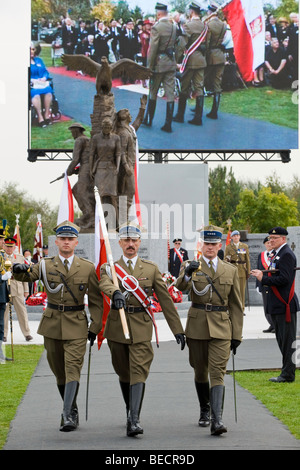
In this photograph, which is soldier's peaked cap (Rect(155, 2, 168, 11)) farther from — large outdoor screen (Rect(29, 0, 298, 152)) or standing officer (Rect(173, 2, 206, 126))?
standing officer (Rect(173, 2, 206, 126))

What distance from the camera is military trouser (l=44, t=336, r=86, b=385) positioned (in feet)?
26.1

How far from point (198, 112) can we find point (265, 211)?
620 inches

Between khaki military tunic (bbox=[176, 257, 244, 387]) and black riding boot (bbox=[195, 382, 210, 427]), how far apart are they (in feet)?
0.18

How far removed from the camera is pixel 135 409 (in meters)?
7.73

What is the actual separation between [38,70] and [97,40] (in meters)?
3.28

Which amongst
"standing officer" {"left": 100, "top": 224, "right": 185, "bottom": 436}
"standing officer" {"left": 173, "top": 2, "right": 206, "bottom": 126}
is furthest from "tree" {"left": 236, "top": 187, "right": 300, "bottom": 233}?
"standing officer" {"left": 100, "top": 224, "right": 185, "bottom": 436}

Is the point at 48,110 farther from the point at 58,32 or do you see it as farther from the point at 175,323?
the point at 175,323

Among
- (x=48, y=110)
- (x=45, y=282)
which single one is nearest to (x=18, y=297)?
(x=45, y=282)

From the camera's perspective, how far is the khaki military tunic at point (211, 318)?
26.7 feet

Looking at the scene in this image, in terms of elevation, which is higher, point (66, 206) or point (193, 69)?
point (193, 69)

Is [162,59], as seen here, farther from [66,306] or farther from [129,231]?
[66,306]

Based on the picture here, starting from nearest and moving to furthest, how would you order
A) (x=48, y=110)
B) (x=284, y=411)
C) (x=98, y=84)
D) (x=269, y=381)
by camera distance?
(x=284, y=411)
(x=269, y=381)
(x=98, y=84)
(x=48, y=110)

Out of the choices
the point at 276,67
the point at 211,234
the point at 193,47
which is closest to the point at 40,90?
the point at 193,47
